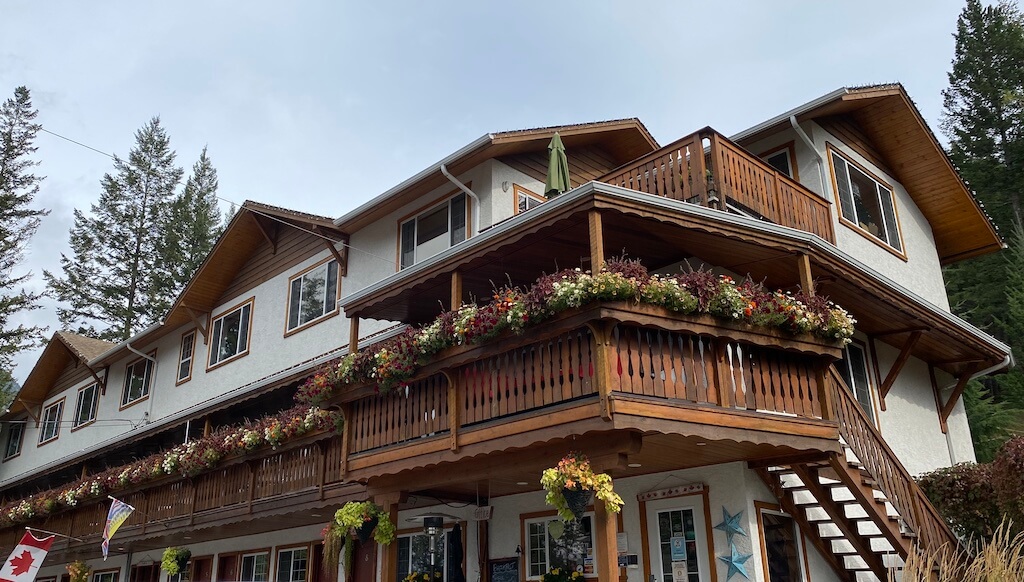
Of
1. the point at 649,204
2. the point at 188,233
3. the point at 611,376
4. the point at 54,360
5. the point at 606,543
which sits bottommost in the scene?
the point at 606,543

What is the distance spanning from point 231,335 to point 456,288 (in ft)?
42.6

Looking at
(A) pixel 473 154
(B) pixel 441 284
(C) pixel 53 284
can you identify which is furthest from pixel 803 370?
(C) pixel 53 284

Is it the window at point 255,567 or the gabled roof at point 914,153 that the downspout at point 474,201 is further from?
the window at point 255,567

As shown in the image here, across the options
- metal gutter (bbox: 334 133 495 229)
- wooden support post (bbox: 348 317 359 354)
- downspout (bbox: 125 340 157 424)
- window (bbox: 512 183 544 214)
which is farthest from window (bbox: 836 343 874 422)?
downspout (bbox: 125 340 157 424)

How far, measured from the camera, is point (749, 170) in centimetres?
1260

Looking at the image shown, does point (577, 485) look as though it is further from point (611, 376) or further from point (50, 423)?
point (50, 423)

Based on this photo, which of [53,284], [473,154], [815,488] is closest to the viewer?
[815,488]

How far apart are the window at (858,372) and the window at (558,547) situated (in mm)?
5080

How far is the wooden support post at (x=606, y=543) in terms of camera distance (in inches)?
353

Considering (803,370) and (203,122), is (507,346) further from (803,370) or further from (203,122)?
(203,122)

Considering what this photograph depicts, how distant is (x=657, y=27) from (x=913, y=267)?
8.91 meters

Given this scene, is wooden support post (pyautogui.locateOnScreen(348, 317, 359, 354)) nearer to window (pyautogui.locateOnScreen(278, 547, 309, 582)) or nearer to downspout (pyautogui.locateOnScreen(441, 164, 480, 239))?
downspout (pyautogui.locateOnScreen(441, 164, 480, 239))

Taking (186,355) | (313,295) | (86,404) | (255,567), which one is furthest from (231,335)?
(86,404)

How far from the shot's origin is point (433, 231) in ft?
54.1
